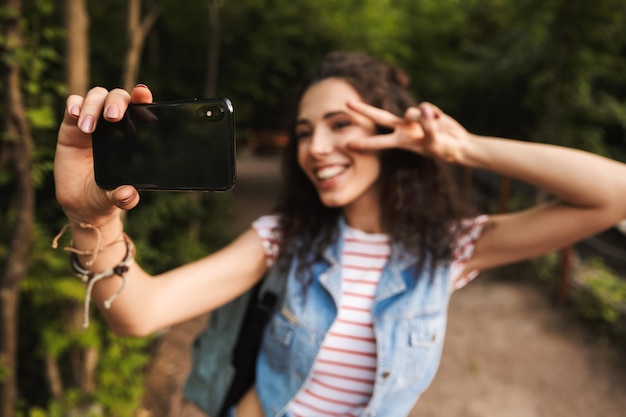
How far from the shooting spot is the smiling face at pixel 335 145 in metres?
1.57

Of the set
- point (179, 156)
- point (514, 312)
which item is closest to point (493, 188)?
point (514, 312)

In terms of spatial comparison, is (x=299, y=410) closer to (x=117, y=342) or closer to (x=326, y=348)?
(x=326, y=348)

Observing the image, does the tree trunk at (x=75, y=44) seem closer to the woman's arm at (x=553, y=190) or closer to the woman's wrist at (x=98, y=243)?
the woman's wrist at (x=98, y=243)

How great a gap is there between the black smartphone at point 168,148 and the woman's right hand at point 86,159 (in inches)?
1.2

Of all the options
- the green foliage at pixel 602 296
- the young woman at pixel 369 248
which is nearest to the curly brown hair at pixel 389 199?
the young woman at pixel 369 248

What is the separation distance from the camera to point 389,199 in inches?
67.8

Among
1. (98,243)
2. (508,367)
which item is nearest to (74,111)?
(98,243)

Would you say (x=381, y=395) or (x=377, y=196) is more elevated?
(x=377, y=196)

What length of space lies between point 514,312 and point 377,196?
406 cm

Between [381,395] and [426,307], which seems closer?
[381,395]

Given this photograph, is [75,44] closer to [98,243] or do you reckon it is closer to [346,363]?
[98,243]

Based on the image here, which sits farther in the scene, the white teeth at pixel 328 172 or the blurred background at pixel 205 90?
the blurred background at pixel 205 90

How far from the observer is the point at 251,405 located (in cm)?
168

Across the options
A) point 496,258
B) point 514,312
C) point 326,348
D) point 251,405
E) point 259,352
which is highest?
point 496,258
